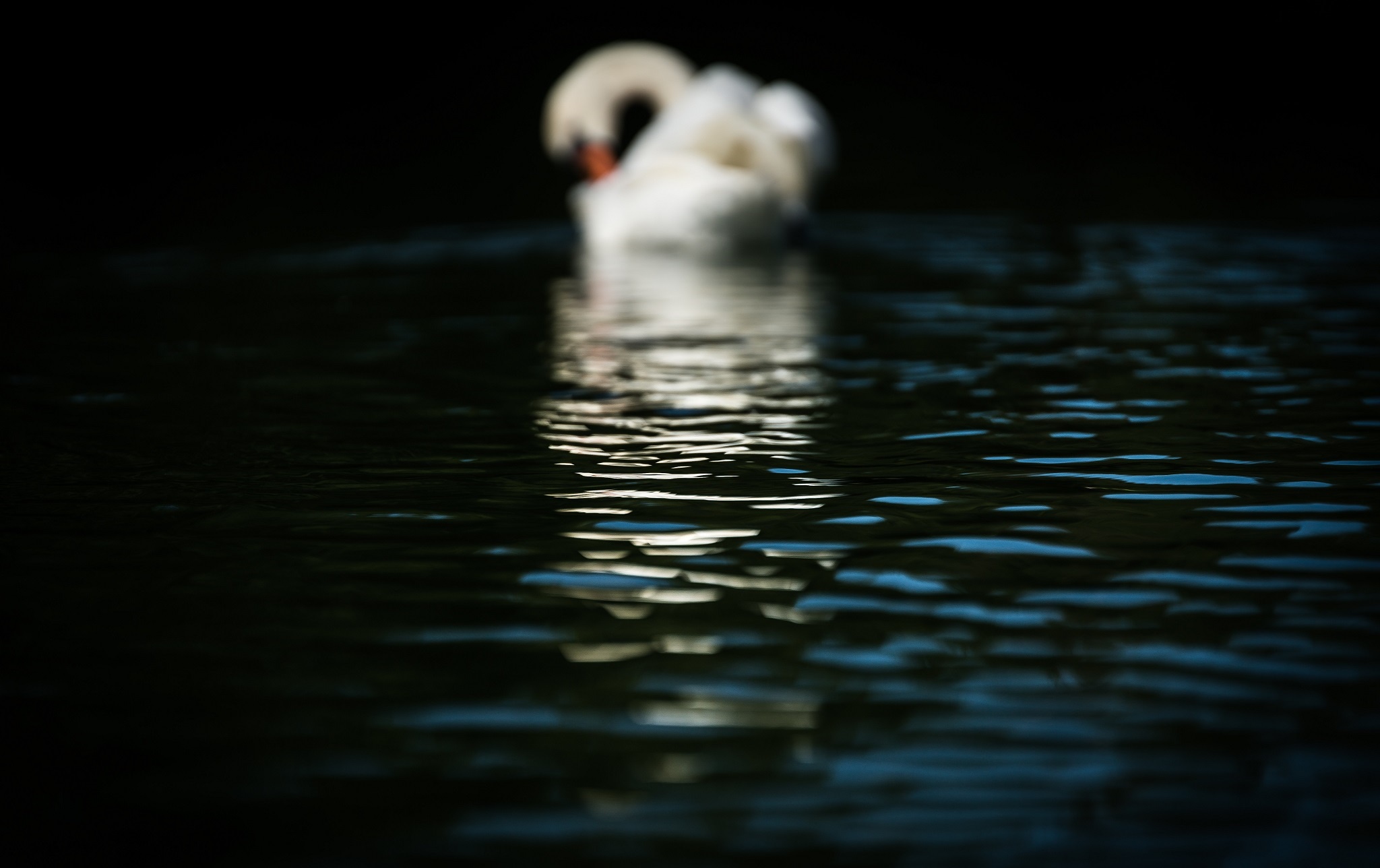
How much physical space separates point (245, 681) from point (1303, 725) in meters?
2.40

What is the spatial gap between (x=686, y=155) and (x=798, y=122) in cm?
204

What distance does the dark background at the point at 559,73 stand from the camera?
22312mm

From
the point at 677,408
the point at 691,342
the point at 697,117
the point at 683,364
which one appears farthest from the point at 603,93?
the point at 677,408

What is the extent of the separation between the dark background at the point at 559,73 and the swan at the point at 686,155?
8.96 feet

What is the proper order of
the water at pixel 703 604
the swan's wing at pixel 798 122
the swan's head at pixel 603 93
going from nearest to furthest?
the water at pixel 703 604 → the swan's wing at pixel 798 122 → the swan's head at pixel 603 93

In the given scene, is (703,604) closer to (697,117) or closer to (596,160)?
(697,117)

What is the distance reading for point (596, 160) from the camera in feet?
62.0

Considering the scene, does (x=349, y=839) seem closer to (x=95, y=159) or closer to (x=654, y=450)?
(x=654, y=450)

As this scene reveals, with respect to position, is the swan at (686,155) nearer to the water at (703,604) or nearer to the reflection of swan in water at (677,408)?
the reflection of swan in water at (677,408)

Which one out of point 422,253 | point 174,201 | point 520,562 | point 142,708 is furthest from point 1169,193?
point 142,708

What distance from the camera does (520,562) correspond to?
5.45 meters

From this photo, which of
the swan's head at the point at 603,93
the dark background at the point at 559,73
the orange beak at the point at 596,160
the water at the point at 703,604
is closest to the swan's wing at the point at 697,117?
the swan's head at the point at 603,93

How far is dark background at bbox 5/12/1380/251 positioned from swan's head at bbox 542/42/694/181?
254 cm

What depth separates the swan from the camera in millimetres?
16531
